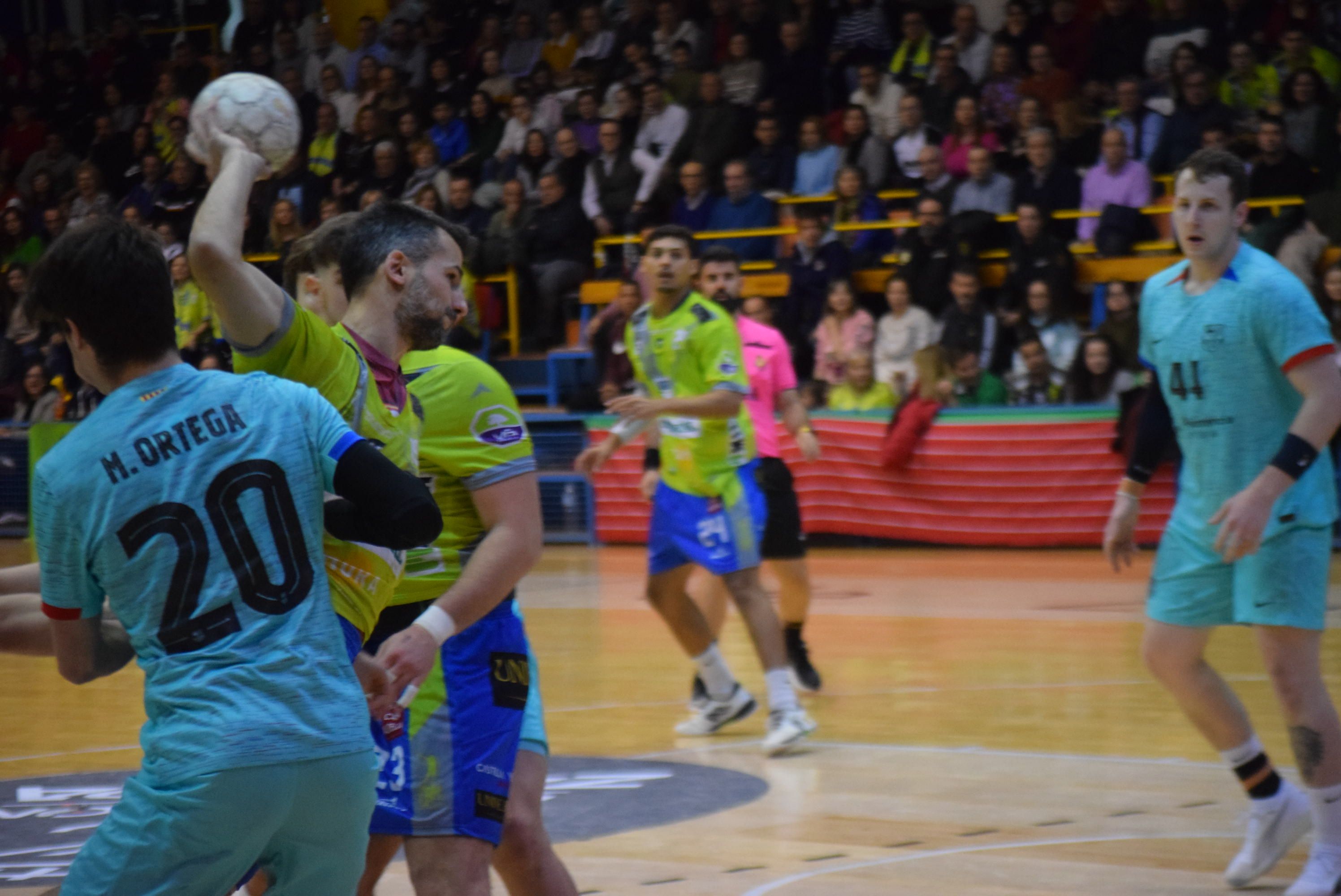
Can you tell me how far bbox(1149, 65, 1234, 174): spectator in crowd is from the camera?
13680 mm

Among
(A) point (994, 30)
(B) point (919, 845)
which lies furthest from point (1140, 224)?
(B) point (919, 845)

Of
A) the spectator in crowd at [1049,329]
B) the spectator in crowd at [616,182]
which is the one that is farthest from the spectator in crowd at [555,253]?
the spectator in crowd at [1049,329]

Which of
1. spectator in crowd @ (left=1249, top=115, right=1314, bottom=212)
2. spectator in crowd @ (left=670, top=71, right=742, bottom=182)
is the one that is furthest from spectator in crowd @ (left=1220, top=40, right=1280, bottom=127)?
spectator in crowd @ (left=670, top=71, right=742, bottom=182)

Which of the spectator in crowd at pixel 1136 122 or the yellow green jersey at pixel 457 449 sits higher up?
the spectator in crowd at pixel 1136 122

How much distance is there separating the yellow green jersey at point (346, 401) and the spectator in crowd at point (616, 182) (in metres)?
13.6

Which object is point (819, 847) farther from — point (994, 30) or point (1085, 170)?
point (994, 30)

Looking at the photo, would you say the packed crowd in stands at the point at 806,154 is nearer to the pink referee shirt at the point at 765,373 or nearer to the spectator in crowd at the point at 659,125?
the spectator in crowd at the point at 659,125

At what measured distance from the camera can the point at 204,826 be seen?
236cm

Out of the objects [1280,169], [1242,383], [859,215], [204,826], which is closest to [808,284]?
[859,215]

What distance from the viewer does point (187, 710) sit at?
2387 mm

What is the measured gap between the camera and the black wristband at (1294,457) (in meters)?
4.39

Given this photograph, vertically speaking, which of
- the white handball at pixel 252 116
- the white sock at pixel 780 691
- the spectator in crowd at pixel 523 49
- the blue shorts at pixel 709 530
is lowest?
the white sock at pixel 780 691

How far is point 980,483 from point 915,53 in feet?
16.1

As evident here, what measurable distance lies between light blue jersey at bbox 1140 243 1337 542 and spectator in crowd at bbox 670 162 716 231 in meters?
11.4
